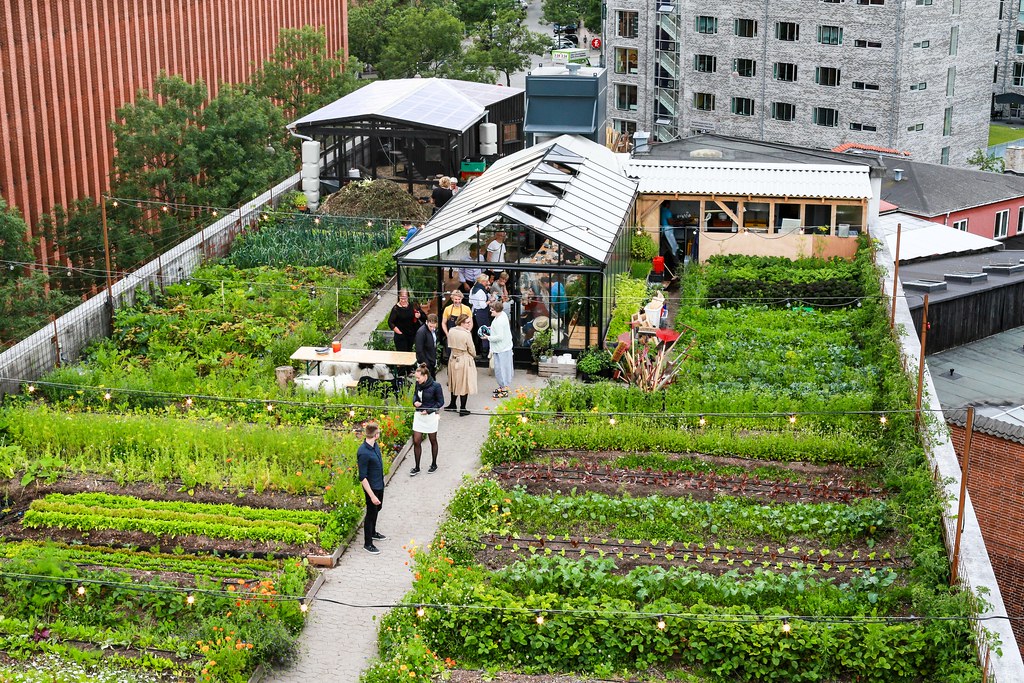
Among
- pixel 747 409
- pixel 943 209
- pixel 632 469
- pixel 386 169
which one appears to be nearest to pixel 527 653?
pixel 632 469

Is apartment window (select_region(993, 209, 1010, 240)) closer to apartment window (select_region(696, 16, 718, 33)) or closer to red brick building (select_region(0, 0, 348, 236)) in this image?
apartment window (select_region(696, 16, 718, 33))

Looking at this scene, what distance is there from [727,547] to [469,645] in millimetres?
3966

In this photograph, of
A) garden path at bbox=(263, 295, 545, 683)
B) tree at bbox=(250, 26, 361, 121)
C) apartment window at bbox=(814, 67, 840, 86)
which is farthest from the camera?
apartment window at bbox=(814, 67, 840, 86)

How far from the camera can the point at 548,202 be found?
989 inches

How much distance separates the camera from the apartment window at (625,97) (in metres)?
74.3

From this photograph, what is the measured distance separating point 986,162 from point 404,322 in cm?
5071

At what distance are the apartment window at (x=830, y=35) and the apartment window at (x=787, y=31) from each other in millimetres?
1325

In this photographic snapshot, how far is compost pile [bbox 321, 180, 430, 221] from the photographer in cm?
3291

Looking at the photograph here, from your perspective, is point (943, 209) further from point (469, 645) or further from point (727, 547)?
point (469, 645)

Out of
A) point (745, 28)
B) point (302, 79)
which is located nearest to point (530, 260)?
point (302, 79)

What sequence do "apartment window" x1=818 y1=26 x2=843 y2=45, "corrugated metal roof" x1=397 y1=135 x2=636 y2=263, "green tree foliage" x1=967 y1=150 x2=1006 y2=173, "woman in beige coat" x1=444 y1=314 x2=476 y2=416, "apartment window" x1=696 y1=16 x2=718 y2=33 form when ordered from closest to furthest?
"woman in beige coat" x1=444 y1=314 x2=476 y2=416, "corrugated metal roof" x1=397 y1=135 x2=636 y2=263, "apartment window" x1=818 y1=26 x2=843 y2=45, "green tree foliage" x1=967 y1=150 x2=1006 y2=173, "apartment window" x1=696 y1=16 x2=718 y2=33

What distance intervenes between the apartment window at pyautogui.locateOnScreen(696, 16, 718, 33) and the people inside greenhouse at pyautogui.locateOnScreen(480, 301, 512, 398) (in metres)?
49.4

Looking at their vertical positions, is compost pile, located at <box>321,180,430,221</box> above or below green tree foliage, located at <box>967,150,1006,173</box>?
above

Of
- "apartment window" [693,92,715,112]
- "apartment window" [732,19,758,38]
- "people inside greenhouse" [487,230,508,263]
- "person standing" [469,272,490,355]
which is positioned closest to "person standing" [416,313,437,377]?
"person standing" [469,272,490,355]
